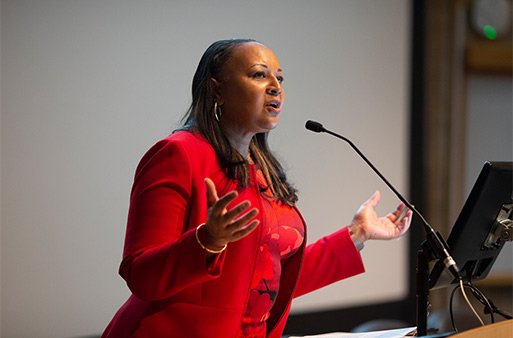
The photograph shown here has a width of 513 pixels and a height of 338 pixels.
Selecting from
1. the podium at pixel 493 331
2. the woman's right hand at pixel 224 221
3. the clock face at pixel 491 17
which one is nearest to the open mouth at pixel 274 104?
the woman's right hand at pixel 224 221

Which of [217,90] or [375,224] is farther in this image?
[375,224]

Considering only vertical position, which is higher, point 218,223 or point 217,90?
point 217,90

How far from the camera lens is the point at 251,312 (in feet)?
5.09

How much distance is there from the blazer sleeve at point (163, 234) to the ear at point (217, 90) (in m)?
0.24

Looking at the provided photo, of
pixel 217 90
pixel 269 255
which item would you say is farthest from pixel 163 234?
pixel 217 90

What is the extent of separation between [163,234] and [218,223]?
0.75 feet

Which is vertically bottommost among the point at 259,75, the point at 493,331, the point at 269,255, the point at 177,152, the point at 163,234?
the point at 493,331

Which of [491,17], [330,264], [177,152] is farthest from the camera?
[491,17]

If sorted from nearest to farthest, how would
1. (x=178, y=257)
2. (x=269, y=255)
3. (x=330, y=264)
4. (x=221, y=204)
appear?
(x=221, y=204) < (x=178, y=257) < (x=269, y=255) < (x=330, y=264)

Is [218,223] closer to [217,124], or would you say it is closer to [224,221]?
[224,221]

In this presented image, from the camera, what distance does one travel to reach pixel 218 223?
3.86ft

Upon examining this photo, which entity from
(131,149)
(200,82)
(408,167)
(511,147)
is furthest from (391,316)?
(200,82)

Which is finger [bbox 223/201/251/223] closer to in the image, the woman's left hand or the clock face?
the woman's left hand

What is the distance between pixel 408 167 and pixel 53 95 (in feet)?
8.72
